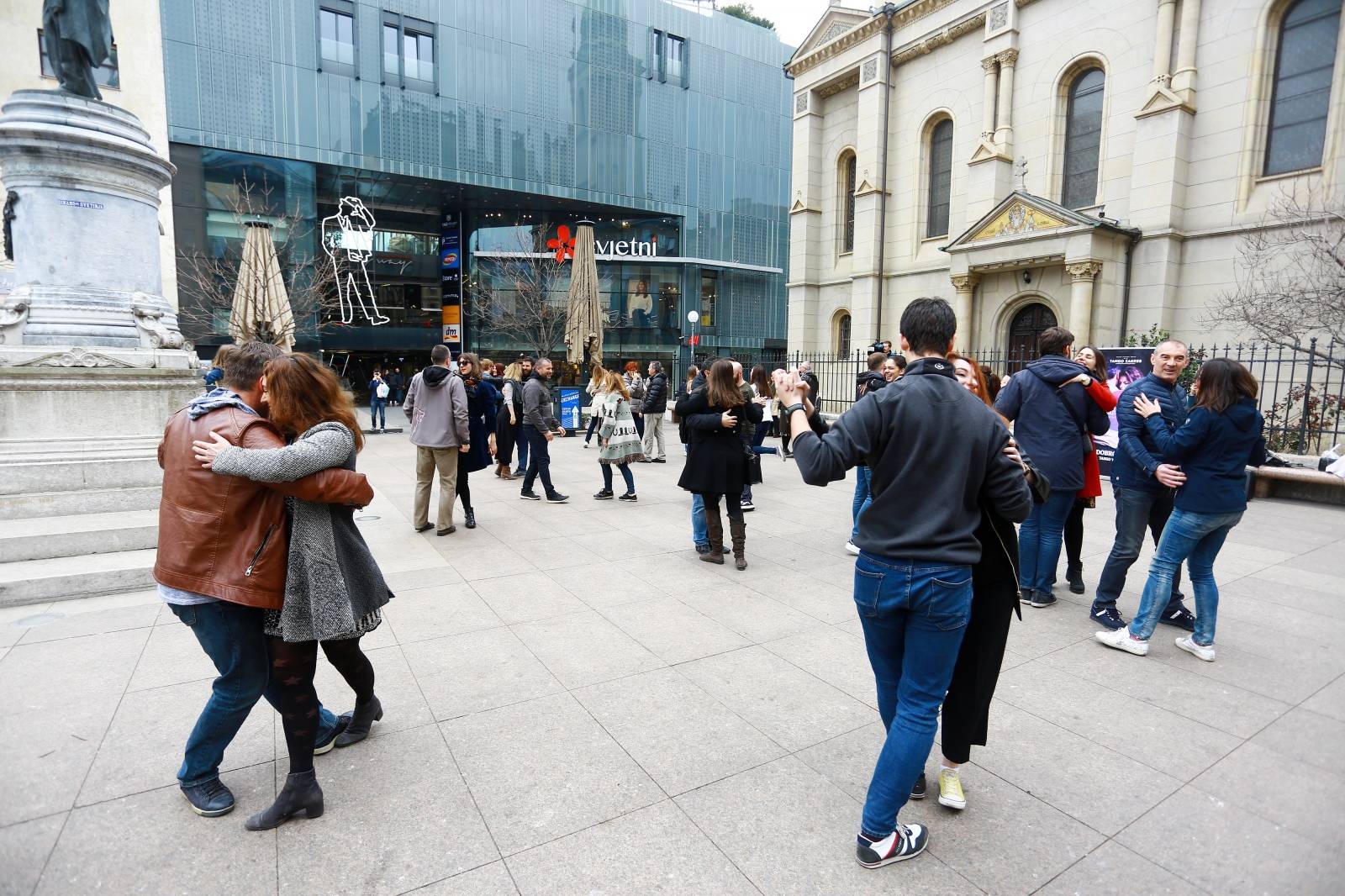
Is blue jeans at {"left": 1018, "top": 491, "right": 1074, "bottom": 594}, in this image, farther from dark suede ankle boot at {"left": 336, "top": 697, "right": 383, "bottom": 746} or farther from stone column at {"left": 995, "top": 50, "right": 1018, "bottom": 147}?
stone column at {"left": 995, "top": 50, "right": 1018, "bottom": 147}

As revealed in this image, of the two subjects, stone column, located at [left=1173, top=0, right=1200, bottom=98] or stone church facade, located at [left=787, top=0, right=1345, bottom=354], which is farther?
stone column, located at [left=1173, top=0, right=1200, bottom=98]

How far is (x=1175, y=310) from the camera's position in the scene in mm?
17984

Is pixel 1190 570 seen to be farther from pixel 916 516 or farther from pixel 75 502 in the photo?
pixel 75 502

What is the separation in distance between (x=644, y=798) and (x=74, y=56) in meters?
9.16

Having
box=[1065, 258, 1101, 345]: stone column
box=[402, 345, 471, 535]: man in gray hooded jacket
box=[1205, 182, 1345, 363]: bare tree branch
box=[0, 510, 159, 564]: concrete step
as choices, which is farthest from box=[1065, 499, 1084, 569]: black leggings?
box=[1065, 258, 1101, 345]: stone column

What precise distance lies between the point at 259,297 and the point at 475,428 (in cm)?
936

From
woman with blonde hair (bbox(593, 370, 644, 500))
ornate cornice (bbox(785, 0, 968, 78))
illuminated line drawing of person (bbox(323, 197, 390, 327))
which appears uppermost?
ornate cornice (bbox(785, 0, 968, 78))

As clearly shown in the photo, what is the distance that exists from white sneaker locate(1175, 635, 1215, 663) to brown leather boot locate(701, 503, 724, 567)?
352cm

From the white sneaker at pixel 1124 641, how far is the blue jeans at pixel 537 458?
6.54 metres

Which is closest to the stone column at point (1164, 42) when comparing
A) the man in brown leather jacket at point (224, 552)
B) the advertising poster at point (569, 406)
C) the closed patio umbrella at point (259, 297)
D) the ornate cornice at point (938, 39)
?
the ornate cornice at point (938, 39)

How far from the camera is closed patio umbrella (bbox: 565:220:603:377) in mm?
19094

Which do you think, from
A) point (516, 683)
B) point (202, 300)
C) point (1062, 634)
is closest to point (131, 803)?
point (516, 683)

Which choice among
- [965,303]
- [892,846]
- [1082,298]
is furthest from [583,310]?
[892,846]

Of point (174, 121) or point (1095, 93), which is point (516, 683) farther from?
point (174, 121)
